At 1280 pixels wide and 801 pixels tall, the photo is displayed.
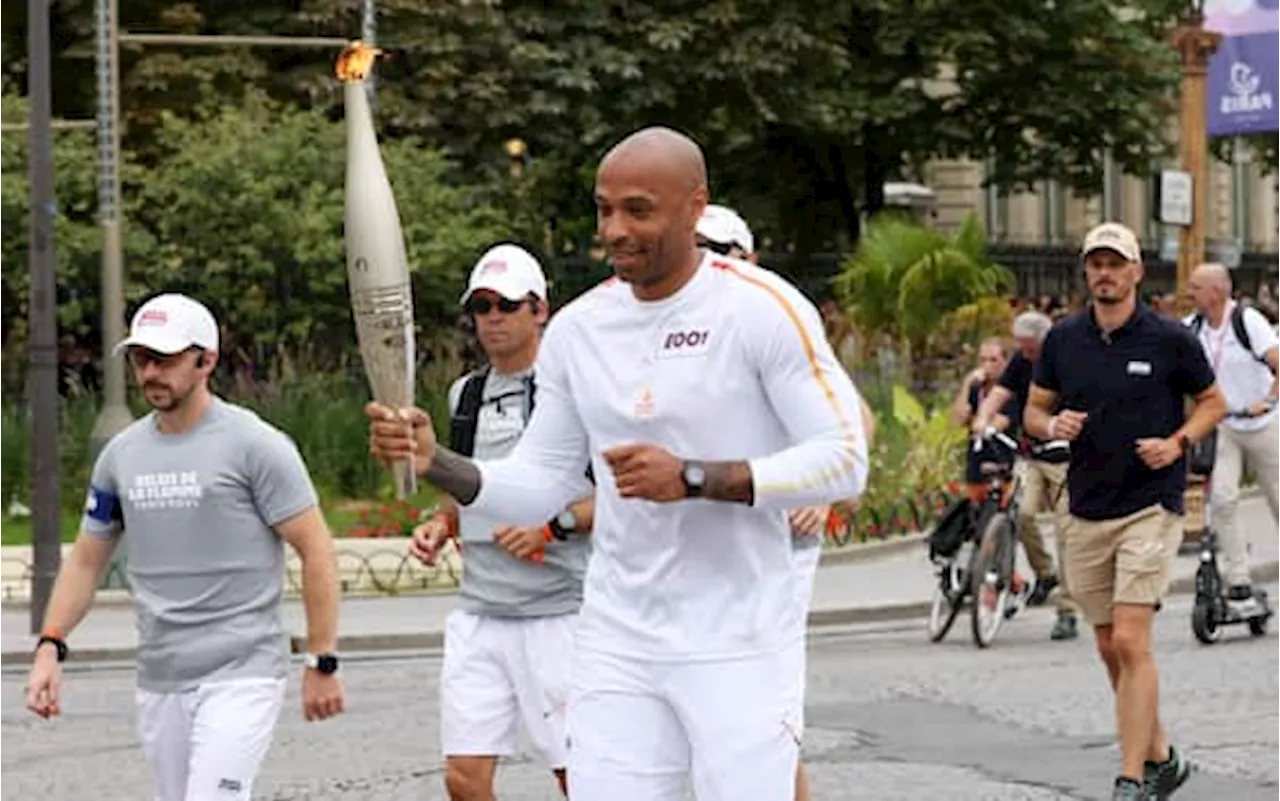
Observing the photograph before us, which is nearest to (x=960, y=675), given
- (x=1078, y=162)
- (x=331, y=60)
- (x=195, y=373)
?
(x=195, y=373)

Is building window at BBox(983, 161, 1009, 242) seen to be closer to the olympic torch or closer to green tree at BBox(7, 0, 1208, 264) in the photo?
green tree at BBox(7, 0, 1208, 264)

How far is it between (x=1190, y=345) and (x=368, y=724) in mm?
4991

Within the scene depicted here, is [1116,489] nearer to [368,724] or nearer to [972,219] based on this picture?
[368,724]

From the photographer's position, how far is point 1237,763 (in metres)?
12.6

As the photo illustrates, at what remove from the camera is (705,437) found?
6.62m

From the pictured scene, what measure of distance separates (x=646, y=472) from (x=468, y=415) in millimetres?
3055

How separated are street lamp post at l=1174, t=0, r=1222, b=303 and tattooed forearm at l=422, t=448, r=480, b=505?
1926cm

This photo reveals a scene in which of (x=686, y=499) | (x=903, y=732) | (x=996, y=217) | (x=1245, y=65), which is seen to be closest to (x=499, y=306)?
(x=686, y=499)

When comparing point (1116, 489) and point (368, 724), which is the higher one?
point (1116, 489)

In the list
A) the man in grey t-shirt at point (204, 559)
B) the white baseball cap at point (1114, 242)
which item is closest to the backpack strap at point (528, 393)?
the man in grey t-shirt at point (204, 559)

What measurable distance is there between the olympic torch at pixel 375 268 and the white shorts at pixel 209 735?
2773 millimetres

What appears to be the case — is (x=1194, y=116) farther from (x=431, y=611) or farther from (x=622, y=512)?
(x=622, y=512)

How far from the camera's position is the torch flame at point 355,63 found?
19.1 ft

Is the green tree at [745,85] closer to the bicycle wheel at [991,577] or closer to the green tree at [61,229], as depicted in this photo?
the green tree at [61,229]
